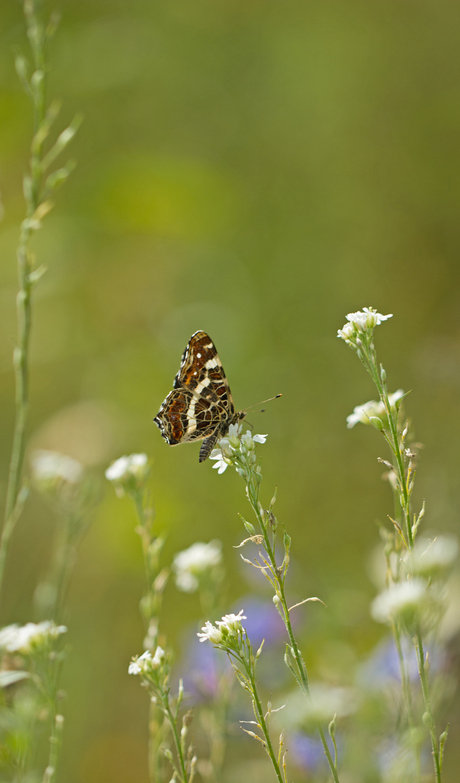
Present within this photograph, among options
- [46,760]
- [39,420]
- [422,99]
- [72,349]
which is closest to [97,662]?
[46,760]

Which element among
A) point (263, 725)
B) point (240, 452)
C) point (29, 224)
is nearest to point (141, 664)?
point (263, 725)

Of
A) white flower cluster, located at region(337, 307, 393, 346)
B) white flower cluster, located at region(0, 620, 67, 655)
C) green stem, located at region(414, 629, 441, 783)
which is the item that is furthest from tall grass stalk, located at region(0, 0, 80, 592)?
green stem, located at region(414, 629, 441, 783)

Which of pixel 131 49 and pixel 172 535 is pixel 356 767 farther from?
pixel 131 49

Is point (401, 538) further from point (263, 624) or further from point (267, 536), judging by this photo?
point (263, 624)

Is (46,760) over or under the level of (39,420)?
under

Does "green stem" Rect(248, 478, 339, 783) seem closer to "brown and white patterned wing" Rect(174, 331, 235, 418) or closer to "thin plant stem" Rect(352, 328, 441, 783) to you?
"thin plant stem" Rect(352, 328, 441, 783)

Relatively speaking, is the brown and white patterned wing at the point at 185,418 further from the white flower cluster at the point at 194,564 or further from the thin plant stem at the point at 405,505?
the thin plant stem at the point at 405,505
